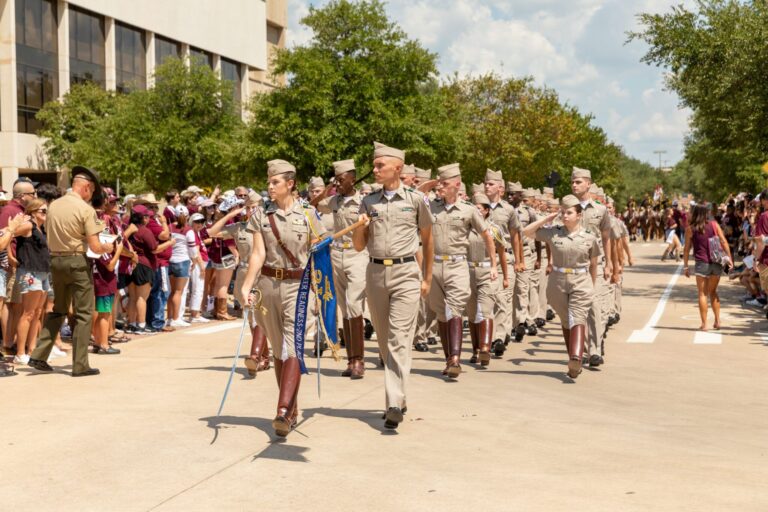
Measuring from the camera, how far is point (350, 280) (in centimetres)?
1146

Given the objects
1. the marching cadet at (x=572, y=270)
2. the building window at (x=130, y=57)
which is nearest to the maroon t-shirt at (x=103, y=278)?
the marching cadet at (x=572, y=270)

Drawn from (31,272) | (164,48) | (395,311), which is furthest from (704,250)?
(164,48)

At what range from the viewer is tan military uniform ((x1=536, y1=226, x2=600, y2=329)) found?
11070mm

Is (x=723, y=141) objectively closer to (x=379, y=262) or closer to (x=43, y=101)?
(x=379, y=262)

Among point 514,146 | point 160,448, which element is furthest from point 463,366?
point 514,146

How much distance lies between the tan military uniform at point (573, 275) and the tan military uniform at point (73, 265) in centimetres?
482

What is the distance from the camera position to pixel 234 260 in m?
17.1

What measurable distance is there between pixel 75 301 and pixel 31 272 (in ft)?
3.16

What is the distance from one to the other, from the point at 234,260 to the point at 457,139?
94.0 feet

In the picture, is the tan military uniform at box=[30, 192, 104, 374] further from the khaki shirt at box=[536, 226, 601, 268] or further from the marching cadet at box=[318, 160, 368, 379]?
the khaki shirt at box=[536, 226, 601, 268]

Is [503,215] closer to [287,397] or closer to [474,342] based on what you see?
[474,342]

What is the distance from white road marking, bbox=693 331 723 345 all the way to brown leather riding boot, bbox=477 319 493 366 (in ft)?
14.1

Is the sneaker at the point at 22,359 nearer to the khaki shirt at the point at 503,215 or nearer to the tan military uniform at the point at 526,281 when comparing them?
the khaki shirt at the point at 503,215

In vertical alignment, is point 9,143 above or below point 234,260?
above
